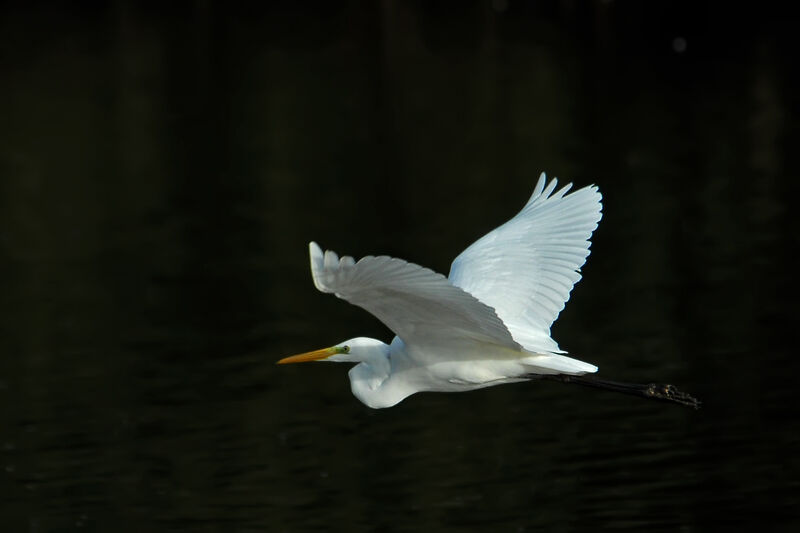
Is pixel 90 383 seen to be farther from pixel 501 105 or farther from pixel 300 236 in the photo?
pixel 501 105

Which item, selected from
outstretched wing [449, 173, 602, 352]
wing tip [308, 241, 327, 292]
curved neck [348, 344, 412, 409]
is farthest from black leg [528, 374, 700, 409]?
wing tip [308, 241, 327, 292]

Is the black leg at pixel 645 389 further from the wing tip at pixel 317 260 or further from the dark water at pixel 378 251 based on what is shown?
the wing tip at pixel 317 260

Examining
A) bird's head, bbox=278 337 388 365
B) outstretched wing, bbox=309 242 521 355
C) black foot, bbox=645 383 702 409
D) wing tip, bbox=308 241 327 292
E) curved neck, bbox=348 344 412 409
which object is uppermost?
wing tip, bbox=308 241 327 292

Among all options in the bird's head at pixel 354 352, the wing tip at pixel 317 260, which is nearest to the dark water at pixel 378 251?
the bird's head at pixel 354 352

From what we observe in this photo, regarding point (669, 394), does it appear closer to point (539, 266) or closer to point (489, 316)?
point (539, 266)

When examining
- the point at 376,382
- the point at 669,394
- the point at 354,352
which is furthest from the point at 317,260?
the point at 669,394

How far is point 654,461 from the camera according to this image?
8.41 meters

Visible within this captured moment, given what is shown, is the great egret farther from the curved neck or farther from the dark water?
the dark water

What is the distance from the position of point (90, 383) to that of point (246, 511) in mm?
3183

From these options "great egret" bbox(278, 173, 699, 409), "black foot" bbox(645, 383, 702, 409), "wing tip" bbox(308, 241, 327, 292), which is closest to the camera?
"wing tip" bbox(308, 241, 327, 292)

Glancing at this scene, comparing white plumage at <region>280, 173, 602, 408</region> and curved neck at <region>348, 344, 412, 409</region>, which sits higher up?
white plumage at <region>280, 173, 602, 408</region>

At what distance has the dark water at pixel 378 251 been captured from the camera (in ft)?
27.4

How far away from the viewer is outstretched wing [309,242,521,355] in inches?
199

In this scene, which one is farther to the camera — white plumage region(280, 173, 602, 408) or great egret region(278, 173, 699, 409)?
great egret region(278, 173, 699, 409)
